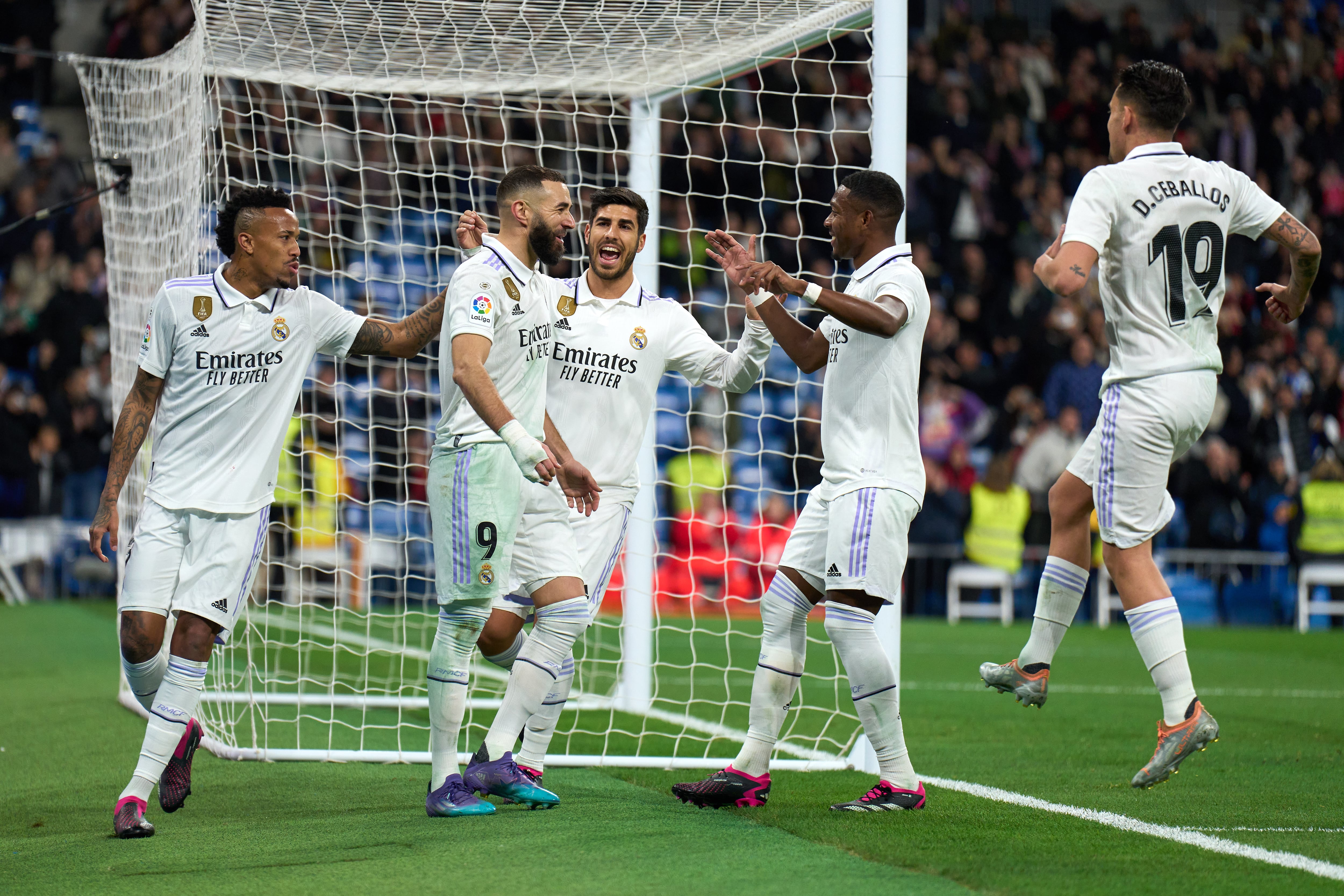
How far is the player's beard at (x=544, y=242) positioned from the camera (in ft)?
18.3

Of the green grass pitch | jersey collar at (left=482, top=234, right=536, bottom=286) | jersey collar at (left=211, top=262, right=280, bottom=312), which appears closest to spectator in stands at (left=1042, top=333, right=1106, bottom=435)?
the green grass pitch

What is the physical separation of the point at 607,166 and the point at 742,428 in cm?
348

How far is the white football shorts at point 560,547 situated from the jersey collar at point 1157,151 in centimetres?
244

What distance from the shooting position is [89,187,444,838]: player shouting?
5289 millimetres

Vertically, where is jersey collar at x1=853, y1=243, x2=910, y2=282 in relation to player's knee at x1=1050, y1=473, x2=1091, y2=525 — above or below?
above

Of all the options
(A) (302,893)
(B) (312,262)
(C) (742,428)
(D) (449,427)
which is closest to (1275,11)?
(C) (742,428)

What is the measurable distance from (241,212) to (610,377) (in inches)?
64.4

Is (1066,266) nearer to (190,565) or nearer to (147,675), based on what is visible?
(190,565)

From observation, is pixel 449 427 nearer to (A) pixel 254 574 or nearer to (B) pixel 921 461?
(A) pixel 254 574

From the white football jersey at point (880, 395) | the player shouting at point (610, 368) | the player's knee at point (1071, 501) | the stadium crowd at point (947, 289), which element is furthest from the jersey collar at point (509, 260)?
the stadium crowd at point (947, 289)

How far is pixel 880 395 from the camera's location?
5.40 meters

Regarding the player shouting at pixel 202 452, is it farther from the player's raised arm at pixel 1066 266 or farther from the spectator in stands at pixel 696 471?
the spectator in stands at pixel 696 471

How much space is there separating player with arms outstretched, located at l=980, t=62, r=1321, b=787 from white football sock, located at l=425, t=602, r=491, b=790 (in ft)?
7.51

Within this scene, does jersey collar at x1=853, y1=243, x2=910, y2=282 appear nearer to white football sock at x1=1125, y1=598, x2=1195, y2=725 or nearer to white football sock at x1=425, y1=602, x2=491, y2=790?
white football sock at x1=1125, y1=598, x2=1195, y2=725
